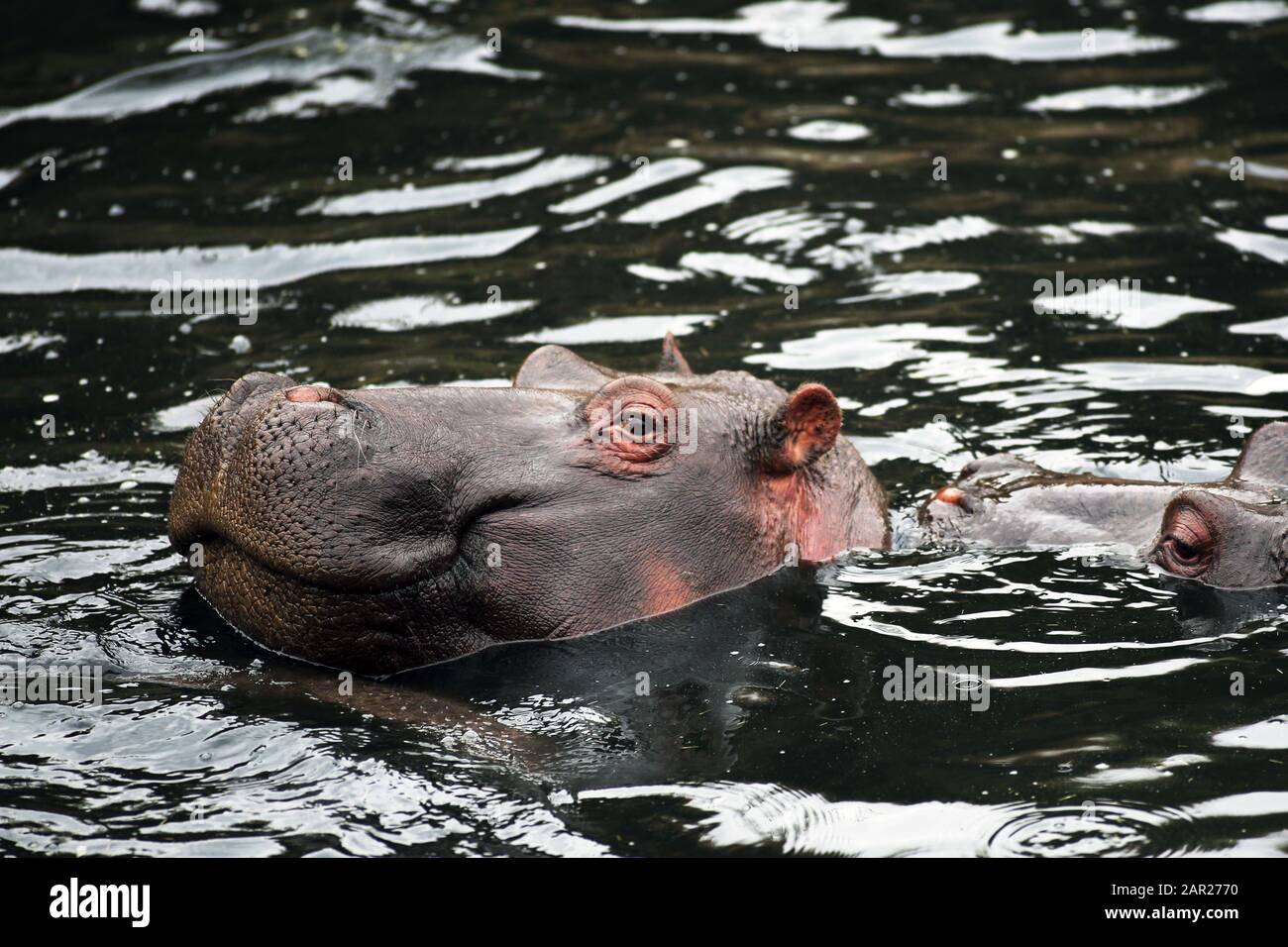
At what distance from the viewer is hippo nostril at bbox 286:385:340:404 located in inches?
254

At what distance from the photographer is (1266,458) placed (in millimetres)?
7930

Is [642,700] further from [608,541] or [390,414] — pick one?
[390,414]

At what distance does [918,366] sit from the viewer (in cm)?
1070

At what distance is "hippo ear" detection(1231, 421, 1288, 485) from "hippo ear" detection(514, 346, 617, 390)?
2973 mm

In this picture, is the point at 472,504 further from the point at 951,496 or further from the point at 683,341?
the point at 683,341

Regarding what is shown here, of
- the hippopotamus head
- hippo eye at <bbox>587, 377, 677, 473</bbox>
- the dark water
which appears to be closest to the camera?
the dark water

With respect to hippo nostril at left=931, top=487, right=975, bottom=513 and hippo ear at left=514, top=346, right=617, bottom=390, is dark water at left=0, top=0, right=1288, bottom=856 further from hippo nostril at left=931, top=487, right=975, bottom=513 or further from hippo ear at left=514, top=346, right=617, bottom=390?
hippo ear at left=514, top=346, right=617, bottom=390

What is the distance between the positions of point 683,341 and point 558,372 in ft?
11.9

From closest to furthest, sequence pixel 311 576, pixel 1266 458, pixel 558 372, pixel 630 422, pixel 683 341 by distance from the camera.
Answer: pixel 311 576
pixel 630 422
pixel 558 372
pixel 1266 458
pixel 683 341

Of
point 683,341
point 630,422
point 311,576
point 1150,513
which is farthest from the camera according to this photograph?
point 683,341

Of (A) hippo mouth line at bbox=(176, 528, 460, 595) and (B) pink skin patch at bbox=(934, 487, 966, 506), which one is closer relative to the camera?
(A) hippo mouth line at bbox=(176, 528, 460, 595)

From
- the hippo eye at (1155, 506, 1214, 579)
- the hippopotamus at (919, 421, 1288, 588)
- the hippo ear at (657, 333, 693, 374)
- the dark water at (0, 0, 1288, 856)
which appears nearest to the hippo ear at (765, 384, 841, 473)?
the dark water at (0, 0, 1288, 856)

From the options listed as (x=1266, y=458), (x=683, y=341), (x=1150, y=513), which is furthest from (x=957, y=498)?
(x=683, y=341)
